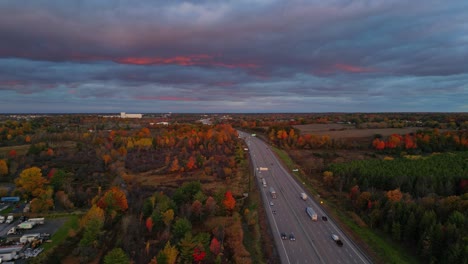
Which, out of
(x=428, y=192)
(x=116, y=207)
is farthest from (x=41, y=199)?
(x=428, y=192)

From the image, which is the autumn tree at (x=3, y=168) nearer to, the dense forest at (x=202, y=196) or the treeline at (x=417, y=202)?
the dense forest at (x=202, y=196)

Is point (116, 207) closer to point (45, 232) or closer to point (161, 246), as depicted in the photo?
point (45, 232)

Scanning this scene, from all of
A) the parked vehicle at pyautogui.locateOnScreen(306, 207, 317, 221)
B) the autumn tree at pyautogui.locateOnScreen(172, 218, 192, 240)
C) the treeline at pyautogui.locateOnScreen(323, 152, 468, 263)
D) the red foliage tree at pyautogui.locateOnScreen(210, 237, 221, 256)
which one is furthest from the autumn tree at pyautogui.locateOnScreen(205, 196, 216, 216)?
the treeline at pyautogui.locateOnScreen(323, 152, 468, 263)

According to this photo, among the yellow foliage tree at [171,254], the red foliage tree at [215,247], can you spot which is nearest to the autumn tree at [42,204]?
the yellow foliage tree at [171,254]

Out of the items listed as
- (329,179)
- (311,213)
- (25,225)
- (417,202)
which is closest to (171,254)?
(311,213)

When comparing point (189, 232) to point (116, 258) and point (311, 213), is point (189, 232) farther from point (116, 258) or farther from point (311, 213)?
point (311, 213)

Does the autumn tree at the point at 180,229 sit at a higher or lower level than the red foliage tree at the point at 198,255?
higher
